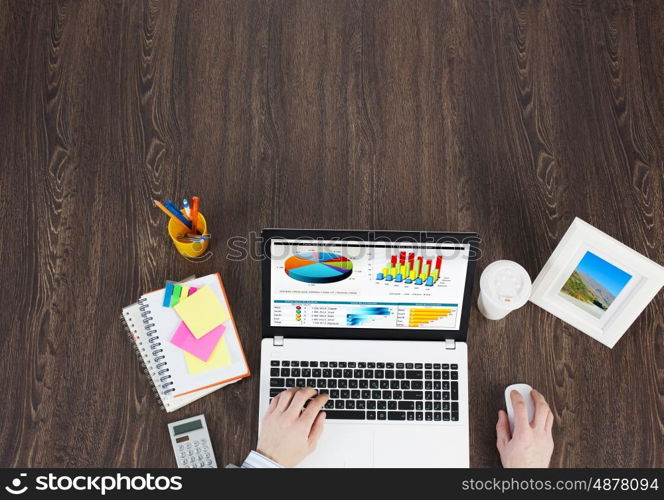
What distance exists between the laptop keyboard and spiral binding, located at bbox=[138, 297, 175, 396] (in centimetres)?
20

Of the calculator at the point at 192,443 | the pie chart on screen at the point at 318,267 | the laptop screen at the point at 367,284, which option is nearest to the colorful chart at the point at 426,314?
the laptop screen at the point at 367,284

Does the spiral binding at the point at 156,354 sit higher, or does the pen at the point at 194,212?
the pen at the point at 194,212

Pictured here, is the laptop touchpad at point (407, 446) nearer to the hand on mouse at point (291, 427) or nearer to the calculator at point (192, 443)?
the hand on mouse at point (291, 427)

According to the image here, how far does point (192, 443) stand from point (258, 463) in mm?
141

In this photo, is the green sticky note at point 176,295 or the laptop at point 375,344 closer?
the laptop at point 375,344

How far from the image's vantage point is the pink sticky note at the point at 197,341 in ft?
4.47

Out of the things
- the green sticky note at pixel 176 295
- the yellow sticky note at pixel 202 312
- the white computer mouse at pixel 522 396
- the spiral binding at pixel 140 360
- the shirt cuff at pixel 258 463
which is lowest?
the shirt cuff at pixel 258 463

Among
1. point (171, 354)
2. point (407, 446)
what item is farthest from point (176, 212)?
point (407, 446)

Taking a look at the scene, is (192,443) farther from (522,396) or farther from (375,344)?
(522,396)

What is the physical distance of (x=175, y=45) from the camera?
1.58 m

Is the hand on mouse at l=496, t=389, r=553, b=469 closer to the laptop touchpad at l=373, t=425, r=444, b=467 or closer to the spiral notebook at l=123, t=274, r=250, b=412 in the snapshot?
the laptop touchpad at l=373, t=425, r=444, b=467

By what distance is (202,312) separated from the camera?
54.6 inches

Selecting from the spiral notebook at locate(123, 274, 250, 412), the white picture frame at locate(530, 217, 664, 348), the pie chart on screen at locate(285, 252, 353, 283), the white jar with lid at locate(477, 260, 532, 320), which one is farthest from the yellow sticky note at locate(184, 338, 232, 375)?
the white picture frame at locate(530, 217, 664, 348)
